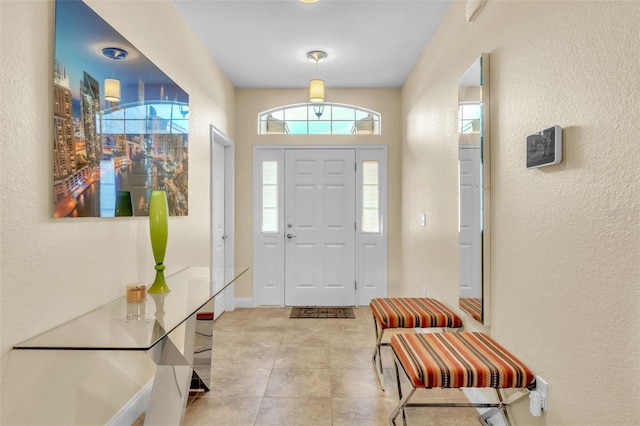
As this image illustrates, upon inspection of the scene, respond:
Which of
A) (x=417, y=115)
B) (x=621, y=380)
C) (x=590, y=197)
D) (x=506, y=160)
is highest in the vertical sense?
(x=417, y=115)

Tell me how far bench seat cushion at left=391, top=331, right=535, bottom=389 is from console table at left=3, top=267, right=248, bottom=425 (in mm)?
973

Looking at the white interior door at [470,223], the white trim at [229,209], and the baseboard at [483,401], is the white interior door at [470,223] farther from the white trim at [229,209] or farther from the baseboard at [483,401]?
the white trim at [229,209]

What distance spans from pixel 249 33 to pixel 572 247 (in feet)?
9.25

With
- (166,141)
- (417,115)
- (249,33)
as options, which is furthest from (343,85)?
(166,141)

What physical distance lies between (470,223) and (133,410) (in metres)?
2.18

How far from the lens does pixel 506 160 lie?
74.7 inches

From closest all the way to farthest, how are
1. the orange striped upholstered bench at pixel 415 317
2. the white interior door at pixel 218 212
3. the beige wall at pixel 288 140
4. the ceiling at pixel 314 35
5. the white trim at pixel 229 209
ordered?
the orange striped upholstered bench at pixel 415 317
the ceiling at pixel 314 35
the white interior door at pixel 218 212
the white trim at pixel 229 209
the beige wall at pixel 288 140

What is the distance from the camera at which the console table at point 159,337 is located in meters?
1.29

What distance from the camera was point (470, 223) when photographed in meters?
2.26

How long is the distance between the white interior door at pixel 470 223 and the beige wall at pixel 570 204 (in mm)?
127

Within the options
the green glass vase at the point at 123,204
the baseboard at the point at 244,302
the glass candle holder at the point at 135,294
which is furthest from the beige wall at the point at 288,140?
the glass candle holder at the point at 135,294

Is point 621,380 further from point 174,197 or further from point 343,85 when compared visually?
point 343,85

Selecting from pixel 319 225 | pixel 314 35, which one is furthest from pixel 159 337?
pixel 319 225

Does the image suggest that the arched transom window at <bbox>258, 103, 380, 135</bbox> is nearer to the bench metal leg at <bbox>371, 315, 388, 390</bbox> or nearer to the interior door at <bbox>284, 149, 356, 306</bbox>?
the interior door at <bbox>284, 149, 356, 306</bbox>
